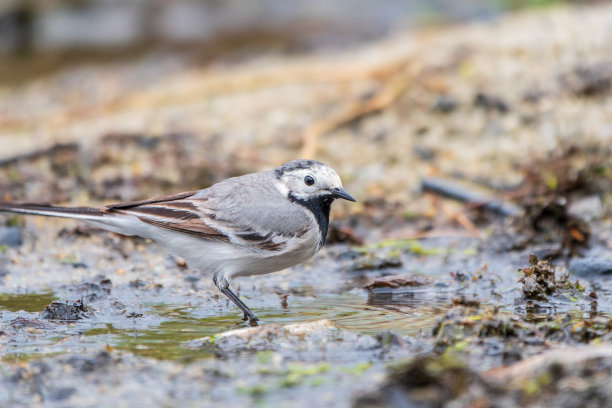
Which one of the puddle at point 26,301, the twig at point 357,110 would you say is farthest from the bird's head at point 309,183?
the twig at point 357,110

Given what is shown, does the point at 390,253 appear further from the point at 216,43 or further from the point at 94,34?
the point at 94,34

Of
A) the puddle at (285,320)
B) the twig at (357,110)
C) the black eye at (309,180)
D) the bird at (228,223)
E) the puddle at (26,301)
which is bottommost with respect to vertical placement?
the puddle at (285,320)

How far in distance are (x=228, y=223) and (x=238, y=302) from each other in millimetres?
578

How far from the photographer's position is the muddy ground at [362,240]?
4.18 metres

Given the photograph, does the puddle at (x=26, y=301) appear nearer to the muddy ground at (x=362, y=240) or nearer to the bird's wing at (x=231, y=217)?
the muddy ground at (x=362, y=240)

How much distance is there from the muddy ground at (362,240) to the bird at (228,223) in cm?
→ 32

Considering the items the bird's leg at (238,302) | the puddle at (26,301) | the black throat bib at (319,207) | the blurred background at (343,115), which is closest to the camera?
the bird's leg at (238,302)

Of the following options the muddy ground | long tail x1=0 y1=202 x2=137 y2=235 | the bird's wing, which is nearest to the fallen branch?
the muddy ground

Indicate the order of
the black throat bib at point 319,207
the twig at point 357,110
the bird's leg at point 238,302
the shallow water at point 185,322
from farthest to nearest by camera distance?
the twig at point 357,110, the black throat bib at point 319,207, the bird's leg at point 238,302, the shallow water at point 185,322

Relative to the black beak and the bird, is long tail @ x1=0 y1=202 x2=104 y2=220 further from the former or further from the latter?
the black beak

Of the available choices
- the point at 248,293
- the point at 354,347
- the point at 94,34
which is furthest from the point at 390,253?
the point at 94,34

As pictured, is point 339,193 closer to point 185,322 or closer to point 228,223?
point 228,223

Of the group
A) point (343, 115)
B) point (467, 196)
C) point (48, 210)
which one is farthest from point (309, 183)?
point (343, 115)

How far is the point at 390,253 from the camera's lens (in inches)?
287
